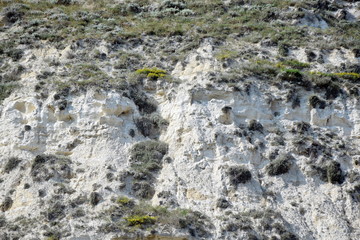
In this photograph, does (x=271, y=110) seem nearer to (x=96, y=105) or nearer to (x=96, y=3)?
(x=96, y=105)

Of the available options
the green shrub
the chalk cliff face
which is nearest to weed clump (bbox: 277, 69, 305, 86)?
the chalk cliff face

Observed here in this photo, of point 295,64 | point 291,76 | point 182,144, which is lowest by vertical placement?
point 182,144

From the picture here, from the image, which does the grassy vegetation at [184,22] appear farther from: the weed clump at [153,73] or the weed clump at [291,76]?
the weed clump at [153,73]

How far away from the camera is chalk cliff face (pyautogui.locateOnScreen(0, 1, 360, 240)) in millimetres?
16766

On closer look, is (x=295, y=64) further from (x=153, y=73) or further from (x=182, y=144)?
(x=182, y=144)

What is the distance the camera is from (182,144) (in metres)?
19.2

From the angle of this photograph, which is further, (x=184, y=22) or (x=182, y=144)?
(x=184, y=22)

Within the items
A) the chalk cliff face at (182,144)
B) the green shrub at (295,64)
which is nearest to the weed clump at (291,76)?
the chalk cliff face at (182,144)

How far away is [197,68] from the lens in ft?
72.9

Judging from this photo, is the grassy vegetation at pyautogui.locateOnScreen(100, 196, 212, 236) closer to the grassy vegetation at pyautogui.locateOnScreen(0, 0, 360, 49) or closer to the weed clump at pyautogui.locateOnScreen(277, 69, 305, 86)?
the weed clump at pyautogui.locateOnScreen(277, 69, 305, 86)

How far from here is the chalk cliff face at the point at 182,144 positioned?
16.8 m

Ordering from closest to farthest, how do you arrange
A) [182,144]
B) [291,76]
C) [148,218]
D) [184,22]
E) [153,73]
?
1. [148,218]
2. [182,144]
3. [291,76]
4. [153,73]
5. [184,22]

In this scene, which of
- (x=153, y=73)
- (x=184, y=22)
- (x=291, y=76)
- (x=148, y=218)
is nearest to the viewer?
(x=148, y=218)

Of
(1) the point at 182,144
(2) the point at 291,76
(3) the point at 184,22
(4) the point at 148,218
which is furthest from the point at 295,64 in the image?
(4) the point at 148,218
